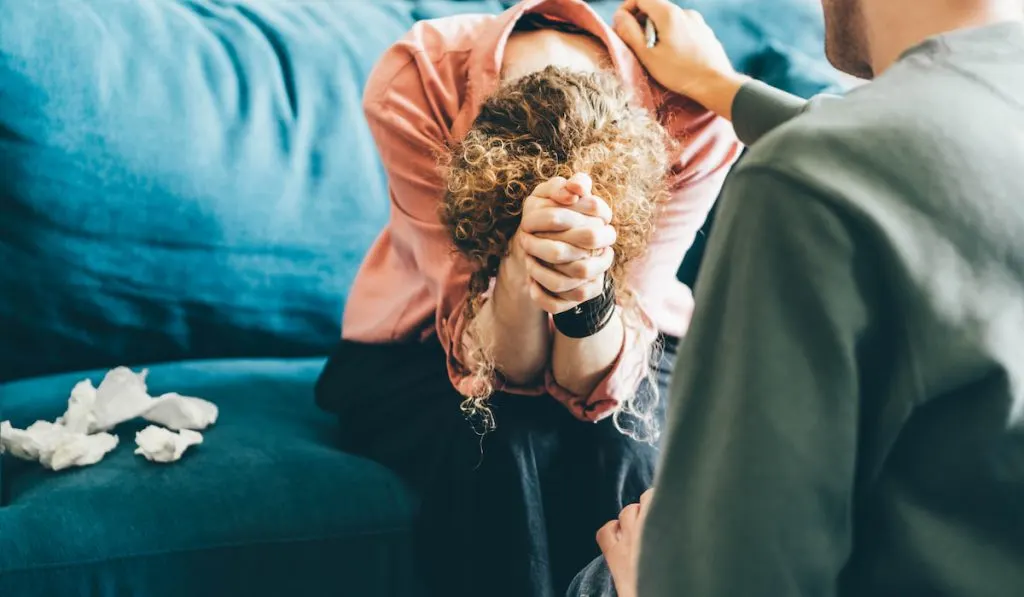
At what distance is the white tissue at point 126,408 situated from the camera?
44.9 inches

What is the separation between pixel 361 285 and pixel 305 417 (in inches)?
7.7

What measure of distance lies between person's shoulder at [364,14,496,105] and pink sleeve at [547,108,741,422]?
0.27m

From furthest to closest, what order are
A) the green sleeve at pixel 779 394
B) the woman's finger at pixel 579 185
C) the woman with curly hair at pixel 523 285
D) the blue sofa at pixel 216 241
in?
the blue sofa at pixel 216 241 < the woman with curly hair at pixel 523 285 < the woman's finger at pixel 579 185 < the green sleeve at pixel 779 394

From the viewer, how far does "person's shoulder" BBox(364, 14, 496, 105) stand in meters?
1.10

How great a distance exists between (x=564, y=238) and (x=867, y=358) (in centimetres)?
41

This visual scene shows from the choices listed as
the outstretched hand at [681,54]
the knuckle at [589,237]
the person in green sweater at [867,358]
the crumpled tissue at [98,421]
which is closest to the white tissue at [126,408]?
the crumpled tissue at [98,421]

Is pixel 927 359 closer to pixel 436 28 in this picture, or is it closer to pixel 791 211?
pixel 791 211

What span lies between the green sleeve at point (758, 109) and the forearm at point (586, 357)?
249 millimetres

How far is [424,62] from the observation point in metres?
1.10

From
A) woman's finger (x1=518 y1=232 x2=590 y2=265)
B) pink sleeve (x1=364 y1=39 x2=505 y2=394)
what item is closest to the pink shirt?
pink sleeve (x1=364 y1=39 x2=505 y2=394)

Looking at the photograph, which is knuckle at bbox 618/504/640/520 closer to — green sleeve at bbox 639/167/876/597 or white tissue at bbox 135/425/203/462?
green sleeve at bbox 639/167/876/597

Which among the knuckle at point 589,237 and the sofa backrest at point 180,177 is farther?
the sofa backrest at point 180,177

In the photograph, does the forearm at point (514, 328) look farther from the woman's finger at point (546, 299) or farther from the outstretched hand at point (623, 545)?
the outstretched hand at point (623, 545)

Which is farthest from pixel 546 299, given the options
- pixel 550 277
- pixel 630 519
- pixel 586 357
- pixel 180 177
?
pixel 180 177
